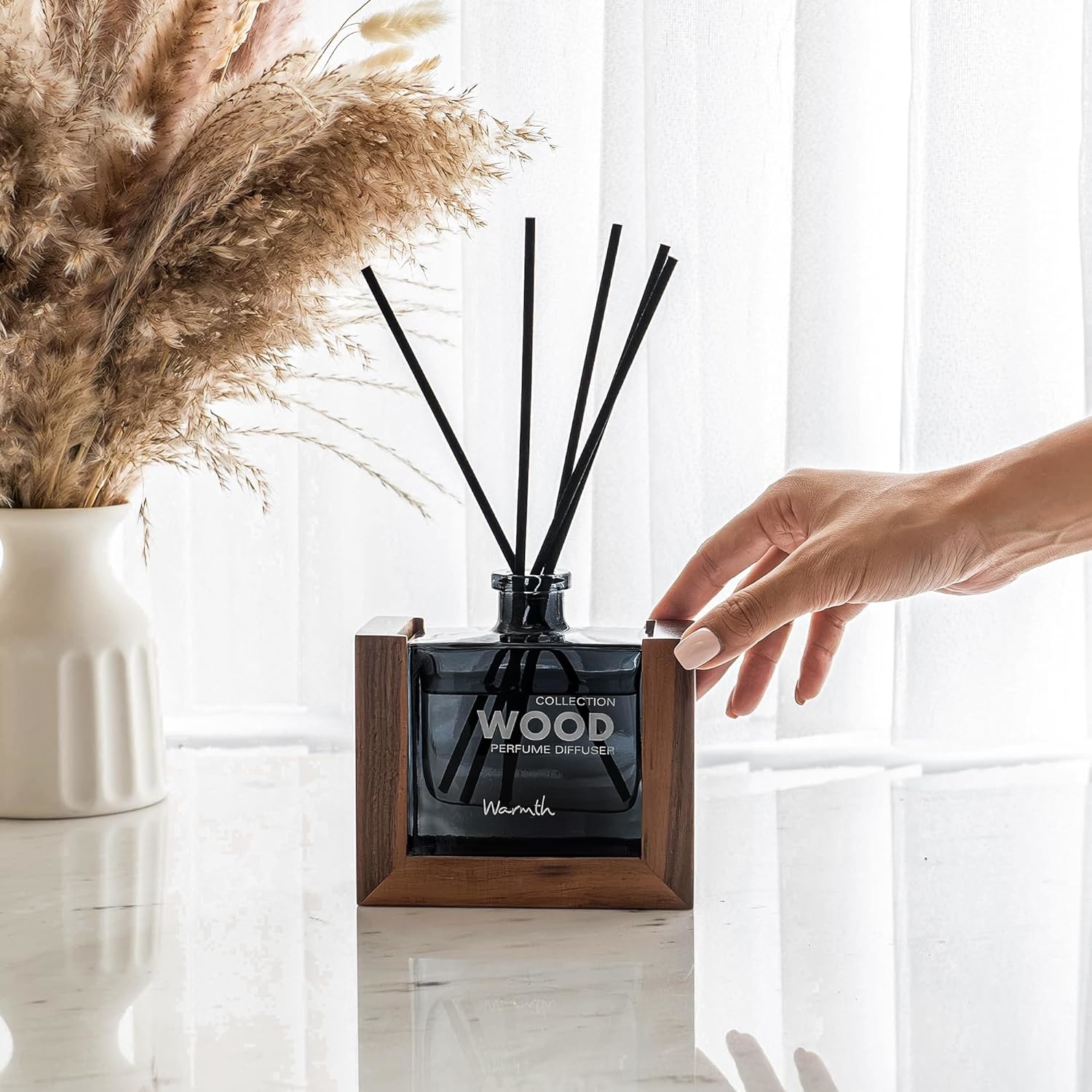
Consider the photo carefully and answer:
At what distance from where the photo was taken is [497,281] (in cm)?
114

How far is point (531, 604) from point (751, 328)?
55 cm

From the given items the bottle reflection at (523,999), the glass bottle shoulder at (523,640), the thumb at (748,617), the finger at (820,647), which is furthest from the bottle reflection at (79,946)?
the finger at (820,647)

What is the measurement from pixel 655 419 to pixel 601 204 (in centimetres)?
20

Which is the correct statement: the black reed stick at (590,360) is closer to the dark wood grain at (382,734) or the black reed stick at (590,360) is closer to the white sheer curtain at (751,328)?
the dark wood grain at (382,734)

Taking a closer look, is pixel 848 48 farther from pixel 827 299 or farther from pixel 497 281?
pixel 497 281

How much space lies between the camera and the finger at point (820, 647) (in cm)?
89

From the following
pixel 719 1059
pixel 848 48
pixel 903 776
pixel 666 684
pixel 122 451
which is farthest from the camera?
pixel 848 48

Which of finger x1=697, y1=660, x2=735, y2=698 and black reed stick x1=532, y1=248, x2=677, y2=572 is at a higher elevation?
black reed stick x1=532, y1=248, x2=677, y2=572

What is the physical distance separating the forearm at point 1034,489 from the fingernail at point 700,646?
165 millimetres

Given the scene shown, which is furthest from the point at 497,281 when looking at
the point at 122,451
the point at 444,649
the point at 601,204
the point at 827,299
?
the point at 444,649

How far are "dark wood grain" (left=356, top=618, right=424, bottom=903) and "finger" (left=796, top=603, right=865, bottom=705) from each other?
0.34 meters

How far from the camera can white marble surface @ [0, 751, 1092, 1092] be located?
534mm

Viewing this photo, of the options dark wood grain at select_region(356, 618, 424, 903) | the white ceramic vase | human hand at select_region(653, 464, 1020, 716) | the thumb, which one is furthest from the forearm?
the white ceramic vase

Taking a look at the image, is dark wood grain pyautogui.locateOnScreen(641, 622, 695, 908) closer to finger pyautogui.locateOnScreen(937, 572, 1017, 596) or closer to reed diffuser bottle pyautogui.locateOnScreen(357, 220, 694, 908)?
reed diffuser bottle pyautogui.locateOnScreen(357, 220, 694, 908)
